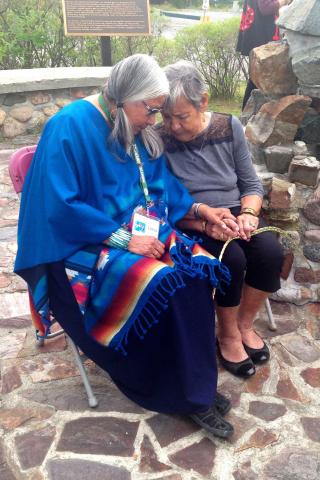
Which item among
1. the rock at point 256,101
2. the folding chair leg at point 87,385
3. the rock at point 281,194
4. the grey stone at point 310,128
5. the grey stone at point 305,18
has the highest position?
the grey stone at point 305,18

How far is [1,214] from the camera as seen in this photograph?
13.8 ft

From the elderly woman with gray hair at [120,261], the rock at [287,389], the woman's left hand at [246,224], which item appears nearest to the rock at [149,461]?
the elderly woman with gray hair at [120,261]

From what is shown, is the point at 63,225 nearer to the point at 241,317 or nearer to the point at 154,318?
the point at 154,318

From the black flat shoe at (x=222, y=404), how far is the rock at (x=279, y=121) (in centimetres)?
166

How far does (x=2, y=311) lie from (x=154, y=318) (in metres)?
1.41

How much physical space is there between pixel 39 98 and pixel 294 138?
3826 millimetres

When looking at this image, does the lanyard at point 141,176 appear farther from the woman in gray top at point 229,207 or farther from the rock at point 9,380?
the rock at point 9,380

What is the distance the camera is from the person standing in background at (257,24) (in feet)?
17.1

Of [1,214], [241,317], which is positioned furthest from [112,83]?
[1,214]

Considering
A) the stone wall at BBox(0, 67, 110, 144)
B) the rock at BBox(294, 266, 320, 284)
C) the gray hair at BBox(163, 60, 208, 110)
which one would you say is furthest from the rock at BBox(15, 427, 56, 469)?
the stone wall at BBox(0, 67, 110, 144)

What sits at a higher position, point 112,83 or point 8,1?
point 8,1

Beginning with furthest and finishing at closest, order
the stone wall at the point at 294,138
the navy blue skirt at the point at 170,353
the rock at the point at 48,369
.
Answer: the stone wall at the point at 294,138 < the rock at the point at 48,369 < the navy blue skirt at the point at 170,353

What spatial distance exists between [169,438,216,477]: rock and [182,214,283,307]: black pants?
2.21 ft

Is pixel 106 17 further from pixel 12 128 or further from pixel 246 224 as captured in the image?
pixel 246 224
